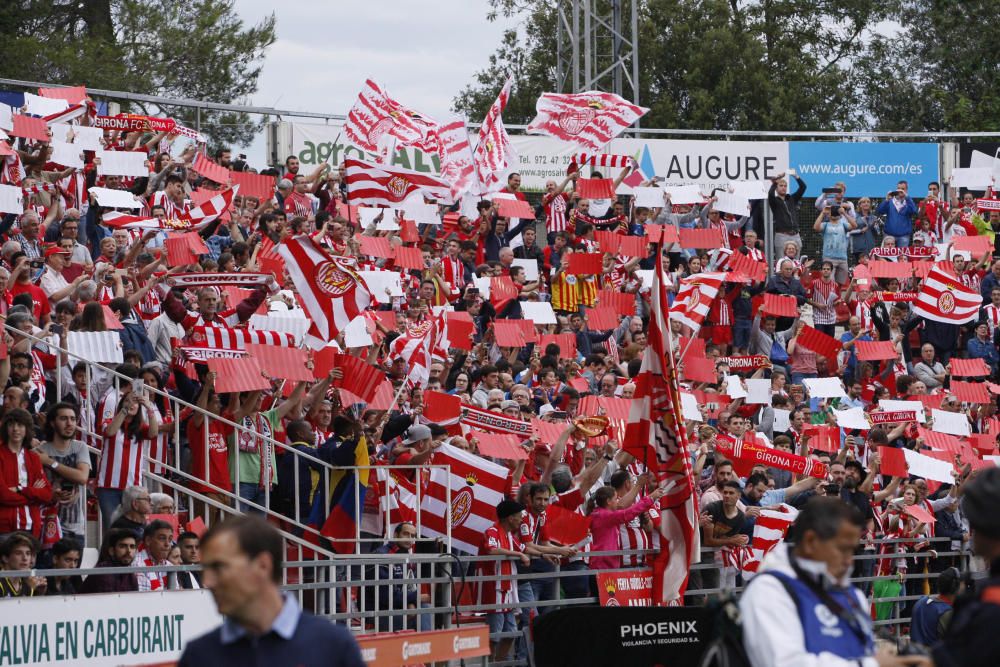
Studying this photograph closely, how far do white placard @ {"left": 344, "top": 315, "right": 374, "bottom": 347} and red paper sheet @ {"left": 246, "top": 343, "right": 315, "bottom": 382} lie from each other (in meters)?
0.99

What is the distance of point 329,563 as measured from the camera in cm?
1133

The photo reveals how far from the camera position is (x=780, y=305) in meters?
22.3

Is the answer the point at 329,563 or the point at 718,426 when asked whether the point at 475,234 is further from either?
the point at 329,563

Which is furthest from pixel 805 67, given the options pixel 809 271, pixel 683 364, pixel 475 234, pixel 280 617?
pixel 280 617

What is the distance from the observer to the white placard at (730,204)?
2419 centimetres

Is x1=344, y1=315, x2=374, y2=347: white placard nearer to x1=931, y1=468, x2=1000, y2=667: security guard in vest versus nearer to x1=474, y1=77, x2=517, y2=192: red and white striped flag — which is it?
x1=474, y1=77, x2=517, y2=192: red and white striped flag

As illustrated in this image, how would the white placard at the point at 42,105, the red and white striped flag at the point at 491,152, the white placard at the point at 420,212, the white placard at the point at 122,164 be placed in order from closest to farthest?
the white placard at the point at 122,164 → the white placard at the point at 42,105 → the white placard at the point at 420,212 → the red and white striped flag at the point at 491,152

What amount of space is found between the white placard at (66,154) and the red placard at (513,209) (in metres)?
6.43

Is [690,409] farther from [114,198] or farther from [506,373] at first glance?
[114,198]

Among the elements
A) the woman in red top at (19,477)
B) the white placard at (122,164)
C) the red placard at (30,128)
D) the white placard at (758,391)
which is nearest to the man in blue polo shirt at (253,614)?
the woman in red top at (19,477)

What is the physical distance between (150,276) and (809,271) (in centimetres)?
1180

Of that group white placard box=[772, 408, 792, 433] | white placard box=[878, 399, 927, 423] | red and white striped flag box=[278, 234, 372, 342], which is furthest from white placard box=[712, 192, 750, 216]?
red and white striped flag box=[278, 234, 372, 342]

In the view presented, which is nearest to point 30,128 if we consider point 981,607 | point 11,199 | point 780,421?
point 11,199

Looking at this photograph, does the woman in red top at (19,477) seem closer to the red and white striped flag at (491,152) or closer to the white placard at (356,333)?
the white placard at (356,333)
